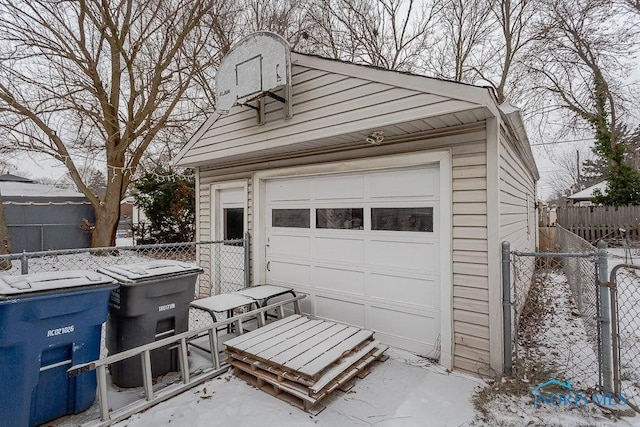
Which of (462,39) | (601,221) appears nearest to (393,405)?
(462,39)

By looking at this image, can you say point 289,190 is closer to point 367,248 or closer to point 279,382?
point 367,248

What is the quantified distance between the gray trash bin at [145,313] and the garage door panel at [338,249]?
5.85 ft

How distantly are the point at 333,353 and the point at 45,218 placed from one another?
14760mm

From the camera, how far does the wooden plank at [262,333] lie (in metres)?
3.33

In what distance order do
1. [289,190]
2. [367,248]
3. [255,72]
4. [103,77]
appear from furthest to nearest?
[103,77]
[289,190]
[255,72]
[367,248]

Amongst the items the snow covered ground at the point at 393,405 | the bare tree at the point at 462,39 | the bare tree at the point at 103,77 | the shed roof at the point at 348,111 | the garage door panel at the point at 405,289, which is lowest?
the snow covered ground at the point at 393,405

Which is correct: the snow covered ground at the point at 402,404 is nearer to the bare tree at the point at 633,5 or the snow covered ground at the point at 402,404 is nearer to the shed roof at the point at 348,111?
the shed roof at the point at 348,111

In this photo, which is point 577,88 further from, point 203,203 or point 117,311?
point 117,311

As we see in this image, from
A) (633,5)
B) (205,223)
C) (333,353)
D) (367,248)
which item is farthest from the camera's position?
(633,5)

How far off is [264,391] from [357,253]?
190 cm

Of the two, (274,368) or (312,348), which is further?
(312,348)

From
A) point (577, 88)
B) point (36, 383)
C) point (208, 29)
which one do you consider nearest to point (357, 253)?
point (36, 383)

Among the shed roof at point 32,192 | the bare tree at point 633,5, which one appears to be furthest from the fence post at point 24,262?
the bare tree at point 633,5

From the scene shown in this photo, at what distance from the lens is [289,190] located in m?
4.88
